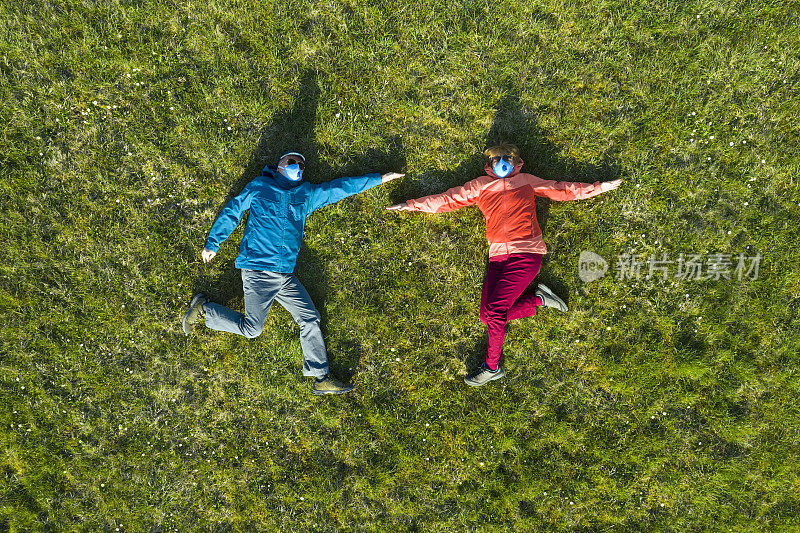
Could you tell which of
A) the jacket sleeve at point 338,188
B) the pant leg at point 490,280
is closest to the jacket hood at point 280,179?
the jacket sleeve at point 338,188

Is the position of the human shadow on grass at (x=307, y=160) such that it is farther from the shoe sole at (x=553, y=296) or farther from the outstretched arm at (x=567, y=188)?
the shoe sole at (x=553, y=296)

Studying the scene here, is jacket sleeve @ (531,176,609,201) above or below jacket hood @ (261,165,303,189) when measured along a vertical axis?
above

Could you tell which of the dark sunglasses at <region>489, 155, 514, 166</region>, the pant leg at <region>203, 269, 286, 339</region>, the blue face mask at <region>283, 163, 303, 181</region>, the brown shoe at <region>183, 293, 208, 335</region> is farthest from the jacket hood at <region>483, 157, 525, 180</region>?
the brown shoe at <region>183, 293, 208, 335</region>

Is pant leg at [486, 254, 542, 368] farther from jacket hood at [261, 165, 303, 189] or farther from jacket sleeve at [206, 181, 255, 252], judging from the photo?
jacket sleeve at [206, 181, 255, 252]

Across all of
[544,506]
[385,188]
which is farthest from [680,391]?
[385,188]

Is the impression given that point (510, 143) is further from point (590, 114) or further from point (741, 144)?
point (741, 144)
